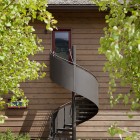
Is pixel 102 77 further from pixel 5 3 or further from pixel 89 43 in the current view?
pixel 5 3

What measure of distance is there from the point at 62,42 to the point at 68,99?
2.42 m

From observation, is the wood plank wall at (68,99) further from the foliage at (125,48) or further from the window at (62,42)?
the foliage at (125,48)

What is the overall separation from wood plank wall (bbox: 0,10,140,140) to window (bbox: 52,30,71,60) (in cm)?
24

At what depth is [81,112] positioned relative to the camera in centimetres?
1422

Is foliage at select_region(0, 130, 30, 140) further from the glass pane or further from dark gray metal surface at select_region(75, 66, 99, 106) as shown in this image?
the glass pane

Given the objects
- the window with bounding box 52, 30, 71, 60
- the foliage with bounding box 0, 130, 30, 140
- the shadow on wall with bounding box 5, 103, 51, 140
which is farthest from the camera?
the window with bounding box 52, 30, 71, 60

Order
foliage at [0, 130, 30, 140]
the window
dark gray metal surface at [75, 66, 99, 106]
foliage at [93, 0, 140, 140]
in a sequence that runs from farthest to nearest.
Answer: the window, foliage at [0, 130, 30, 140], dark gray metal surface at [75, 66, 99, 106], foliage at [93, 0, 140, 140]

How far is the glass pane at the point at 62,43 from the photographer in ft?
51.1

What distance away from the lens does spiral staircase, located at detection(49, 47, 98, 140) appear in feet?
43.0

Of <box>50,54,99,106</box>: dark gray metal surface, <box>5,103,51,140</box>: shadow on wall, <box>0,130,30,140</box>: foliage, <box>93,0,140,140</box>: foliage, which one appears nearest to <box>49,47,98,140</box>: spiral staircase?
<box>50,54,99,106</box>: dark gray metal surface

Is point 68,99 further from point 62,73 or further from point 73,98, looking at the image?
point 62,73

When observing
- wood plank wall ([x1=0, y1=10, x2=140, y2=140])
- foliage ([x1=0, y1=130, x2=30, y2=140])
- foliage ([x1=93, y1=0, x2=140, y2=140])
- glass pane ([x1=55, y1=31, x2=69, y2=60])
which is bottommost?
foliage ([x1=0, y1=130, x2=30, y2=140])

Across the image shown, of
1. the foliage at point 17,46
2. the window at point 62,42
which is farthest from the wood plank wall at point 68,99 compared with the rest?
the foliage at point 17,46

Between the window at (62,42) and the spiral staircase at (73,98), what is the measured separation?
121 cm
